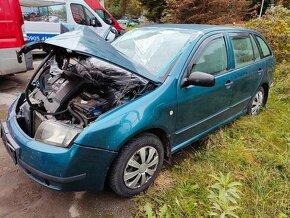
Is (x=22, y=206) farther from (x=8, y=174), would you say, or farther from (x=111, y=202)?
(x=111, y=202)

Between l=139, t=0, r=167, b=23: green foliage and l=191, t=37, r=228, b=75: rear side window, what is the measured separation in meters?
16.1

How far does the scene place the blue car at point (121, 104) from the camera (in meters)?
1.97

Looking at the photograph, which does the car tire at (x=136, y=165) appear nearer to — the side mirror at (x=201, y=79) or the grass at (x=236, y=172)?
the grass at (x=236, y=172)

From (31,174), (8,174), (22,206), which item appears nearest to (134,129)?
(31,174)

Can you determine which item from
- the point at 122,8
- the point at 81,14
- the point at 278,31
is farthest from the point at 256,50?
the point at 122,8

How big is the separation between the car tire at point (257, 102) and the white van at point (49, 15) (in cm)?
508

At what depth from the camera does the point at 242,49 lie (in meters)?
3.47

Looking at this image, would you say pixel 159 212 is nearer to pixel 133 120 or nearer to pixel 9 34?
pixel 133 120

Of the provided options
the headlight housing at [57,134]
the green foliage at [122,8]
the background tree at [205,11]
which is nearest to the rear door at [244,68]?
the headlight housing at [57,134]

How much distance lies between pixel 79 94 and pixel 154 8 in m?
17.4

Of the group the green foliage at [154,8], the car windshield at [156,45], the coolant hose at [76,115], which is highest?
the car windshield at [156,45]

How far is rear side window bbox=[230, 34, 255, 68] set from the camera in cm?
329

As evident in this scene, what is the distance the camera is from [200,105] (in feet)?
9.04

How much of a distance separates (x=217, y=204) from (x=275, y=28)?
6.95m
